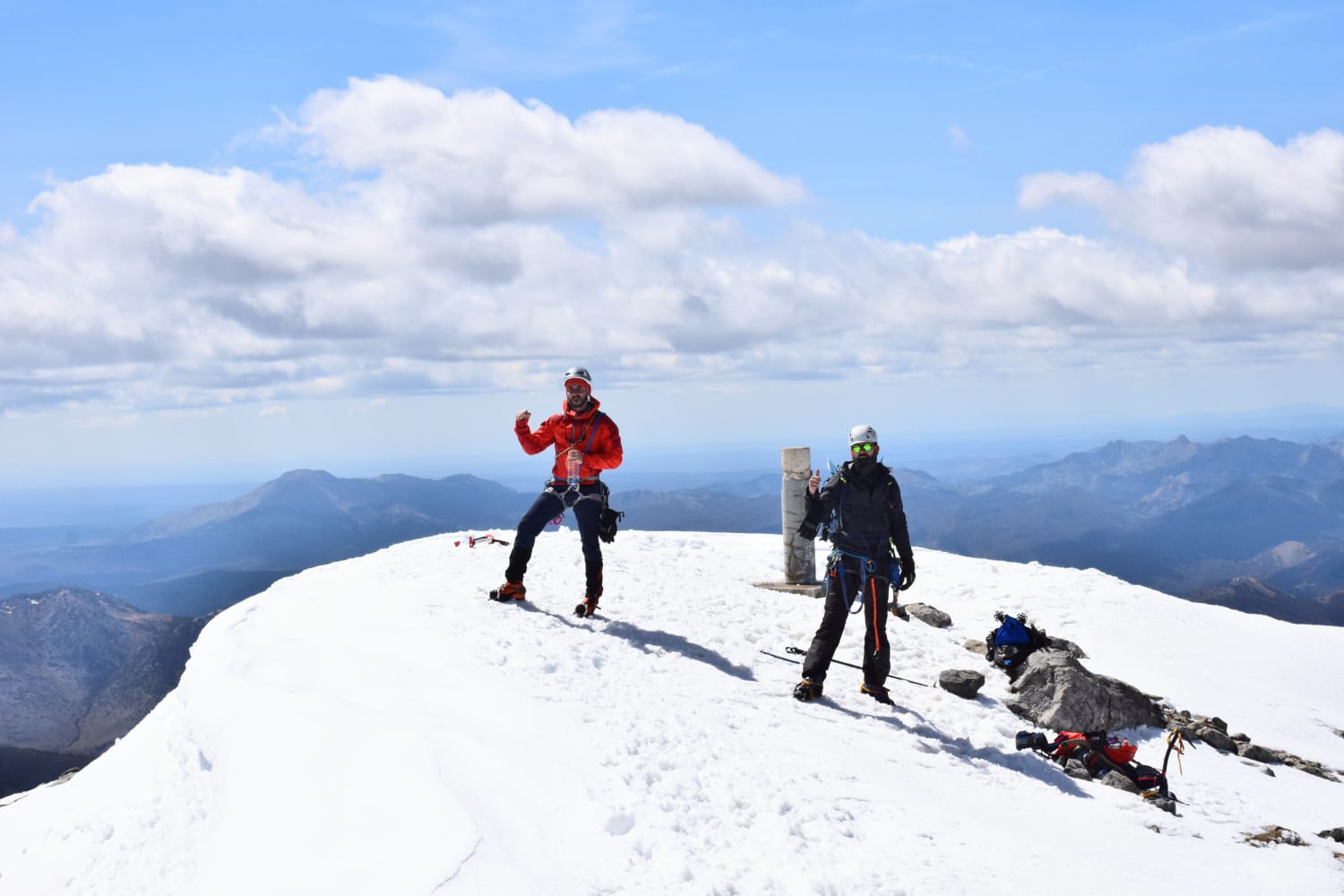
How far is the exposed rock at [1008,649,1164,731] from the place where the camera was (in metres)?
10.8

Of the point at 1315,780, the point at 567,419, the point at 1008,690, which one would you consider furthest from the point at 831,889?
the point at 1315,780

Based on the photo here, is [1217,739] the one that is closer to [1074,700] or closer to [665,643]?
[1074,700]

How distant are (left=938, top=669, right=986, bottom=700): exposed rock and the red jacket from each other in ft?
18.0

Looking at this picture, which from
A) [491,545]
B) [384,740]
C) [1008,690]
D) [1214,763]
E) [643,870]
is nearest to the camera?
[643,870]

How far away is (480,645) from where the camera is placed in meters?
8.76

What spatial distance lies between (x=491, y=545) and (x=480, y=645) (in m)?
6.27

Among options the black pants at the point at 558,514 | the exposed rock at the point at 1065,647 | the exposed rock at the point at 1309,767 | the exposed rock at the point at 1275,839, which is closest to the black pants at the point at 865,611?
the black pants at the point at 558,514

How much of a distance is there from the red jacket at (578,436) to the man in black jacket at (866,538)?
2.90 meters

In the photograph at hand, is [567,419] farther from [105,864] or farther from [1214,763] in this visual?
[1214,763]

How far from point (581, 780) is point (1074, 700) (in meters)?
8.06

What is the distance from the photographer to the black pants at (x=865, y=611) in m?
9.59

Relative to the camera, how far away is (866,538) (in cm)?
976

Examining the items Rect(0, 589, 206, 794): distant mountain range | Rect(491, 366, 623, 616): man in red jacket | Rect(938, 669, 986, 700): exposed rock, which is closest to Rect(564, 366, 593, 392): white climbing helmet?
Rect(491, 366, 623, 616): man in red jacket

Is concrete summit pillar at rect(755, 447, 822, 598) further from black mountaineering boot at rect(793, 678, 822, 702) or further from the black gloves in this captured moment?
black mountaineering boot at rect(793, 678, 822, 702)
